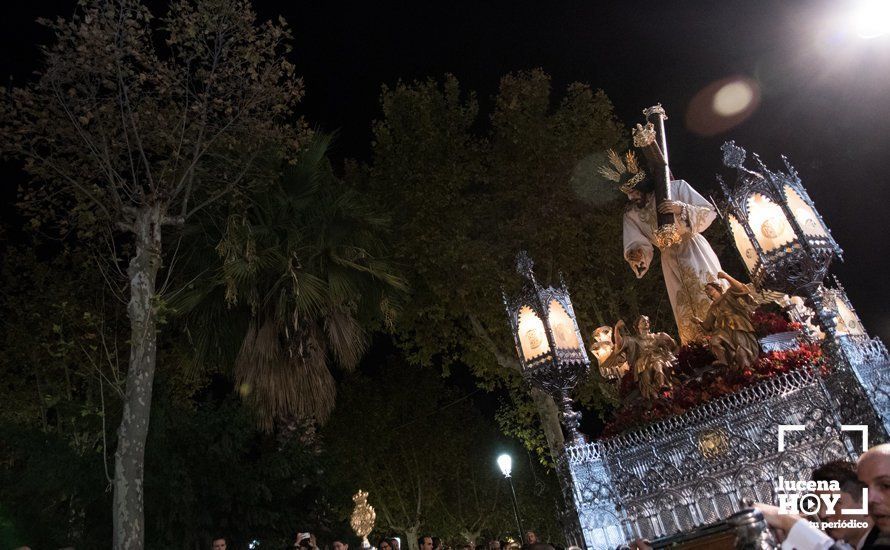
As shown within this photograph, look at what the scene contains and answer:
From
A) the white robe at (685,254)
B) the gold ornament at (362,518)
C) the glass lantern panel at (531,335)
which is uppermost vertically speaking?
the white robe at (685,254)

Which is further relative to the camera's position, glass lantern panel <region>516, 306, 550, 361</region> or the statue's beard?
the statue's beard

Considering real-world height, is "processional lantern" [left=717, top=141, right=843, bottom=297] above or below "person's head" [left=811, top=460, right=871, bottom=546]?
above

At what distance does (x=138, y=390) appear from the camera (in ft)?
26.5

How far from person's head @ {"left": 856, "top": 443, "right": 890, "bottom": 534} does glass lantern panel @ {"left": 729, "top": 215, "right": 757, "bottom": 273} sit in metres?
6.46

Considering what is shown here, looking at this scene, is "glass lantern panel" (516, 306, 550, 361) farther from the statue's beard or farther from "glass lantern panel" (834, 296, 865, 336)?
"glass lantern panel" (834, 296, 865, 336)

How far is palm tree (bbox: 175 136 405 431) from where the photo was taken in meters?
10.0

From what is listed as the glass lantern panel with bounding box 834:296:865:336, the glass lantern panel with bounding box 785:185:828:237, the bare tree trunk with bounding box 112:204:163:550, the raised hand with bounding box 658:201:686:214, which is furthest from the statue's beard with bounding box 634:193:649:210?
the bare tree trunk with bounding box 112:204:163:550

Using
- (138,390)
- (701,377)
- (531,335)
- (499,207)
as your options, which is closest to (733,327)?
(701,377)

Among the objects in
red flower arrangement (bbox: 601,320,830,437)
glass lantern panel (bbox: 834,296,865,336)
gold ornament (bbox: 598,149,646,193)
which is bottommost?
red flower arrangement (bbox: 601,320,830,437)

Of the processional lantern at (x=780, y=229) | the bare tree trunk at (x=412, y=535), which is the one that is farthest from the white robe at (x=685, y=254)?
the bare tree trunk at (x=412, y=535)

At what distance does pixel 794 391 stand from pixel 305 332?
7276 mm

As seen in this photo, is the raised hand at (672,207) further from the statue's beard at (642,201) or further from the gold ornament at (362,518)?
the gold ornament at (362,518)

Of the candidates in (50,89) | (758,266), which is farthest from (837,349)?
(50,89)

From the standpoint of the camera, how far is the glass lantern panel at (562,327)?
920 cm
